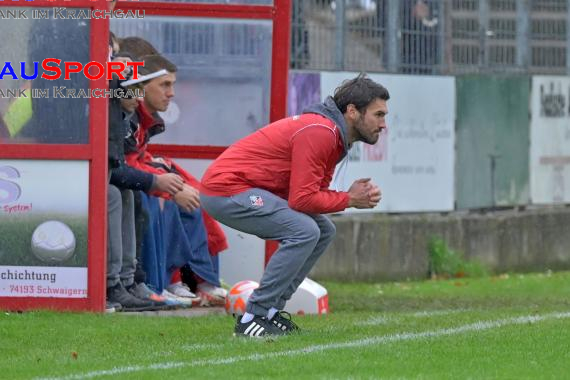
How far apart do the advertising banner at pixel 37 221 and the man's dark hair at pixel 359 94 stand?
213cm

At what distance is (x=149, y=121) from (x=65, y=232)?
1.32 metres

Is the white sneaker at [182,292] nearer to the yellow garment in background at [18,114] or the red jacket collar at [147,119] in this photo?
the red jacket collar at [147,119]

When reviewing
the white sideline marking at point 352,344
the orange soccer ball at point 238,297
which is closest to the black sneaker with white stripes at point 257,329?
the white sideline marking at point 352,344

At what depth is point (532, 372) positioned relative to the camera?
7.55m

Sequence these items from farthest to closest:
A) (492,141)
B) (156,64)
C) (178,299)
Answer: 1. (492,141)
2. (156,64)
3. (178,299)

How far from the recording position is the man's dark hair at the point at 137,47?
38.5 feet

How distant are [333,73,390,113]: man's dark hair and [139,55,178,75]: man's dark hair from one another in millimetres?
2692

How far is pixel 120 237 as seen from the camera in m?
10.8

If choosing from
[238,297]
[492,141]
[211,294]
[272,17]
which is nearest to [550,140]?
[492,141]

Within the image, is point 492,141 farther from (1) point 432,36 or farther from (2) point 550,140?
(1) point 432,36

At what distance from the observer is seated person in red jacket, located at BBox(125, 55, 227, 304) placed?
11297 millimetres

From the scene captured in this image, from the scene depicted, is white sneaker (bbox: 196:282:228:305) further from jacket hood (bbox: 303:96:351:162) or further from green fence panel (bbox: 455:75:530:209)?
green fence panel (bbox: 455:75:530:209)

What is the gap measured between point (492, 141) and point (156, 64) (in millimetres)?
6506

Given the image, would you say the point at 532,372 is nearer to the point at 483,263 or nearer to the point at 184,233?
the point at 184,233
